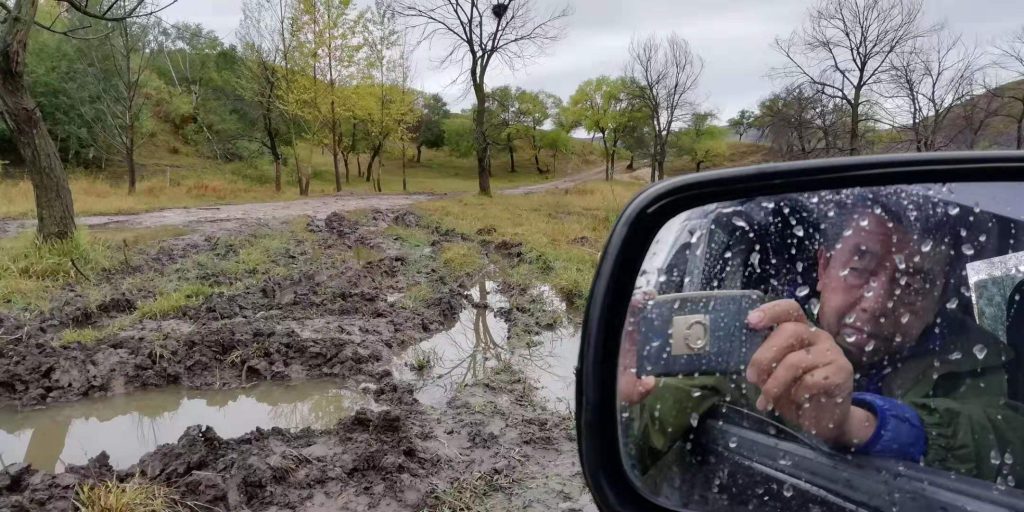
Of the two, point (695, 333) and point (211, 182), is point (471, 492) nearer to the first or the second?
point (695, 333)

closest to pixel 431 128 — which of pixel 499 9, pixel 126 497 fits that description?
pixel 499 9

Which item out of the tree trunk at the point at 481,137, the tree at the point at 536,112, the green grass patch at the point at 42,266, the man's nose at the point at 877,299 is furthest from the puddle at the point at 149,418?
the tree at the point at 536,112

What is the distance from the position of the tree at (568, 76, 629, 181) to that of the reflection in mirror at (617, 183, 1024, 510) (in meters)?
54.5

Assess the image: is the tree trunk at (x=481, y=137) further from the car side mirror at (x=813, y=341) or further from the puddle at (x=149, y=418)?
the car side mirror at (x=813, y=341)

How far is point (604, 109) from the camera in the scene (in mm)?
59219

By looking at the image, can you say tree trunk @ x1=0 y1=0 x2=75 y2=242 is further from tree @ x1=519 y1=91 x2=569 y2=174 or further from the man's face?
tree @ x1=519 y1=91 x2=569 y2=174

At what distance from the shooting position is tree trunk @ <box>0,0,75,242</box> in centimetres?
782

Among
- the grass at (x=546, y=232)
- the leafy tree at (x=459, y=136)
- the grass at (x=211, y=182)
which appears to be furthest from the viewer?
the leafy tree at (x=459, y=136)

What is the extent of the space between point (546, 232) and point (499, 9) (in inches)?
646

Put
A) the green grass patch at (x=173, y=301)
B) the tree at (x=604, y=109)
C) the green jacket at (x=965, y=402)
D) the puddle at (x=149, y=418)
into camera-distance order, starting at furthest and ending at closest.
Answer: the tree at (x=604, y=109) → the green grass patch at (x=173, y=301) → the puddle at (x=149, y=418) → the green jacket at (x=965, y=402)

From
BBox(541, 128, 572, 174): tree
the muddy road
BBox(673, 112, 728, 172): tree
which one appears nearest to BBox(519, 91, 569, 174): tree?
BBox(541, 128, 572, 174): tree

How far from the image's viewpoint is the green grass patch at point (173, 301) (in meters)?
6.02

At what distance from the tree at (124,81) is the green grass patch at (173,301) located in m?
19.3

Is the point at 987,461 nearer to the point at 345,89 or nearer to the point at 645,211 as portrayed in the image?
the point at 645,211
